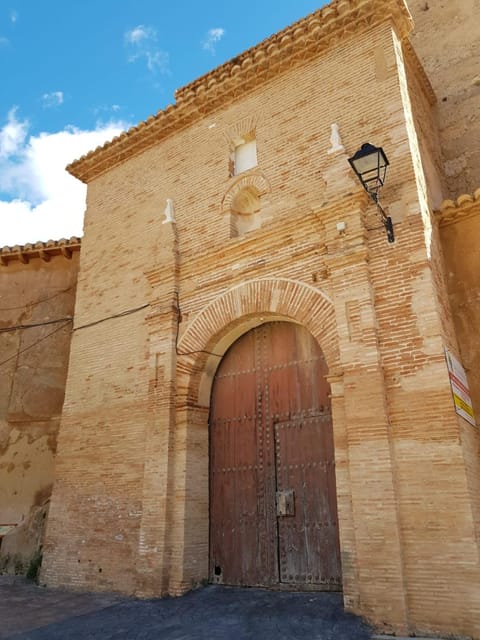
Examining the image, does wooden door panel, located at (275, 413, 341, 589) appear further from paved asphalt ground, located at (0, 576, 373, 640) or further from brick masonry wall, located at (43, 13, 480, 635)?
brick masonry wall, located at (43, 13, 480, 635)

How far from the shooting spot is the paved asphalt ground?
4586mm

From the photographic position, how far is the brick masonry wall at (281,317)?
4.73 meters

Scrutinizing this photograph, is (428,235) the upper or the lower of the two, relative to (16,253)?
lower

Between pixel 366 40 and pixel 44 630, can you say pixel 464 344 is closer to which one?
pixel 366 40

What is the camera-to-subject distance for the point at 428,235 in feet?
18.7

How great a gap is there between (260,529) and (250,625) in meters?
1.45

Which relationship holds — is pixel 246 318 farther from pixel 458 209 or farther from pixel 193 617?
pixel 193 617

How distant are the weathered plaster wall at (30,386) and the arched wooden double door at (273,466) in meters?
3.80

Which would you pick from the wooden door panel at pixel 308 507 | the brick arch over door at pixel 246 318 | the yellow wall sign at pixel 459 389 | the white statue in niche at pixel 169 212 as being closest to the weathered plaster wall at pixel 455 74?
the brick arch over door at pixel 246 318

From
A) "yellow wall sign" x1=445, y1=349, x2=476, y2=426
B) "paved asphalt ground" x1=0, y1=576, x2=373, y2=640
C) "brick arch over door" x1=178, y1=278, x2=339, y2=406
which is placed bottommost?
"paved asphalt ground" x1=0, y1=576, x2=373, y2=640

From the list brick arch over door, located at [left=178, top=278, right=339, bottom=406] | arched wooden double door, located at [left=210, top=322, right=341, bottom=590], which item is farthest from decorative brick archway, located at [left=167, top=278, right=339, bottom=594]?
arched wooden double door, located at [left=210, top=322, right=341, bottom=590]

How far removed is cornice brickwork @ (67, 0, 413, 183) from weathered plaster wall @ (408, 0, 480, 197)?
2.30 metres

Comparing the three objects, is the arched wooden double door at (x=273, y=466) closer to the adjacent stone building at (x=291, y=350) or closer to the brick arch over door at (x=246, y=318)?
the adjacent stone building at (x=291, y=350)

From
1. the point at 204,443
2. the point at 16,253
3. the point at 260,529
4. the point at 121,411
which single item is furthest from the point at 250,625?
the point at 16,253
